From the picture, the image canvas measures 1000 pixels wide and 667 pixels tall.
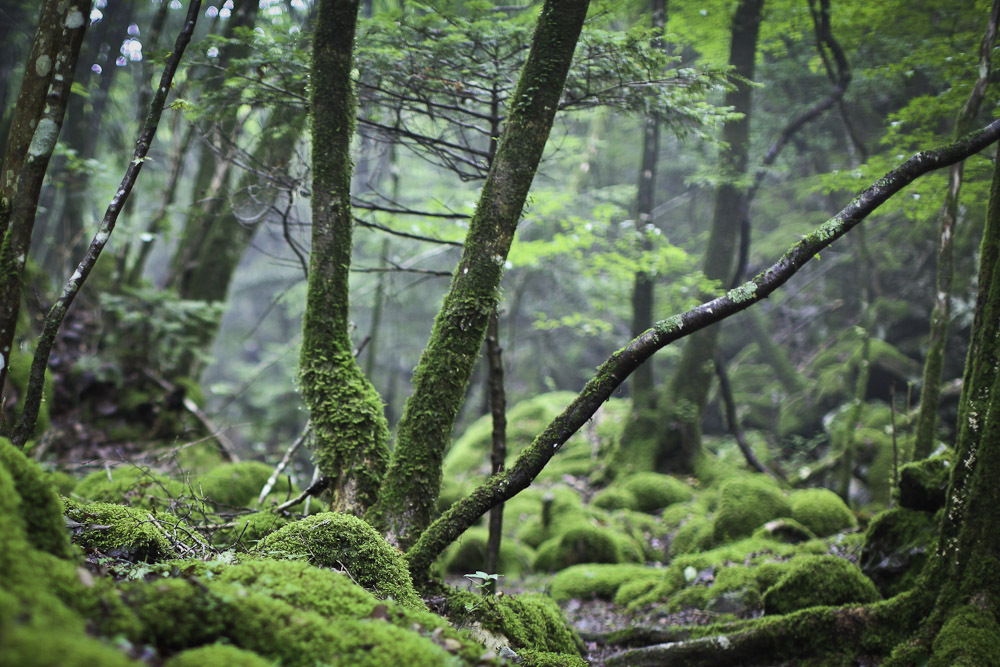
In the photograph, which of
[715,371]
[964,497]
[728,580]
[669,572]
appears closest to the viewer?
[964,497]

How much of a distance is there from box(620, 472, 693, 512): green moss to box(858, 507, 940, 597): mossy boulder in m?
4.35

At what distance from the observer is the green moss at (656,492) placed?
9148 millimetres

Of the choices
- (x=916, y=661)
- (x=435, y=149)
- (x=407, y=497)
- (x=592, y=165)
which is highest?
(x=592, y=165)

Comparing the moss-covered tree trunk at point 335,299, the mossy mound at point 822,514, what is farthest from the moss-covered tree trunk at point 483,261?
the mossy mound at point 822,514

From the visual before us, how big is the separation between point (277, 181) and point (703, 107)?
3.76 m

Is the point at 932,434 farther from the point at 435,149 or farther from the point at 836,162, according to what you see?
the point at 836,162

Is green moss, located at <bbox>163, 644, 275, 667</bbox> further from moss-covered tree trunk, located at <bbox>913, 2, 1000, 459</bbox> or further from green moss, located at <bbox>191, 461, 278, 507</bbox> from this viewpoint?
moss-covered tree trunk, located at <bbox>913, 2, 1000, 459</bbox>

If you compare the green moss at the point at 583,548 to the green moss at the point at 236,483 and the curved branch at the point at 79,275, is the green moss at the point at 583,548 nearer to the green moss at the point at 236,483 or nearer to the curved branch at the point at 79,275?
the green moss at the point at 236,483

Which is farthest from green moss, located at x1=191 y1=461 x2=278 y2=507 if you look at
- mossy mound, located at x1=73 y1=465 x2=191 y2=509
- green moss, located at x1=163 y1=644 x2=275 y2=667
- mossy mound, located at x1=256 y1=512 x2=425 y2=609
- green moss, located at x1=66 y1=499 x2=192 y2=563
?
green moss, located at x1=163 y1=644 x2=275 y2=667

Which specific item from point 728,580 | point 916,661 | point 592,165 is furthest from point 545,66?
point 592,165

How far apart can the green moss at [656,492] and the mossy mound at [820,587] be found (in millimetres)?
4709

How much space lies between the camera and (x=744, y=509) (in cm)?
712

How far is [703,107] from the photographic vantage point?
4.95m

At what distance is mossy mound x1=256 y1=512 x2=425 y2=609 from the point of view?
2894mm
